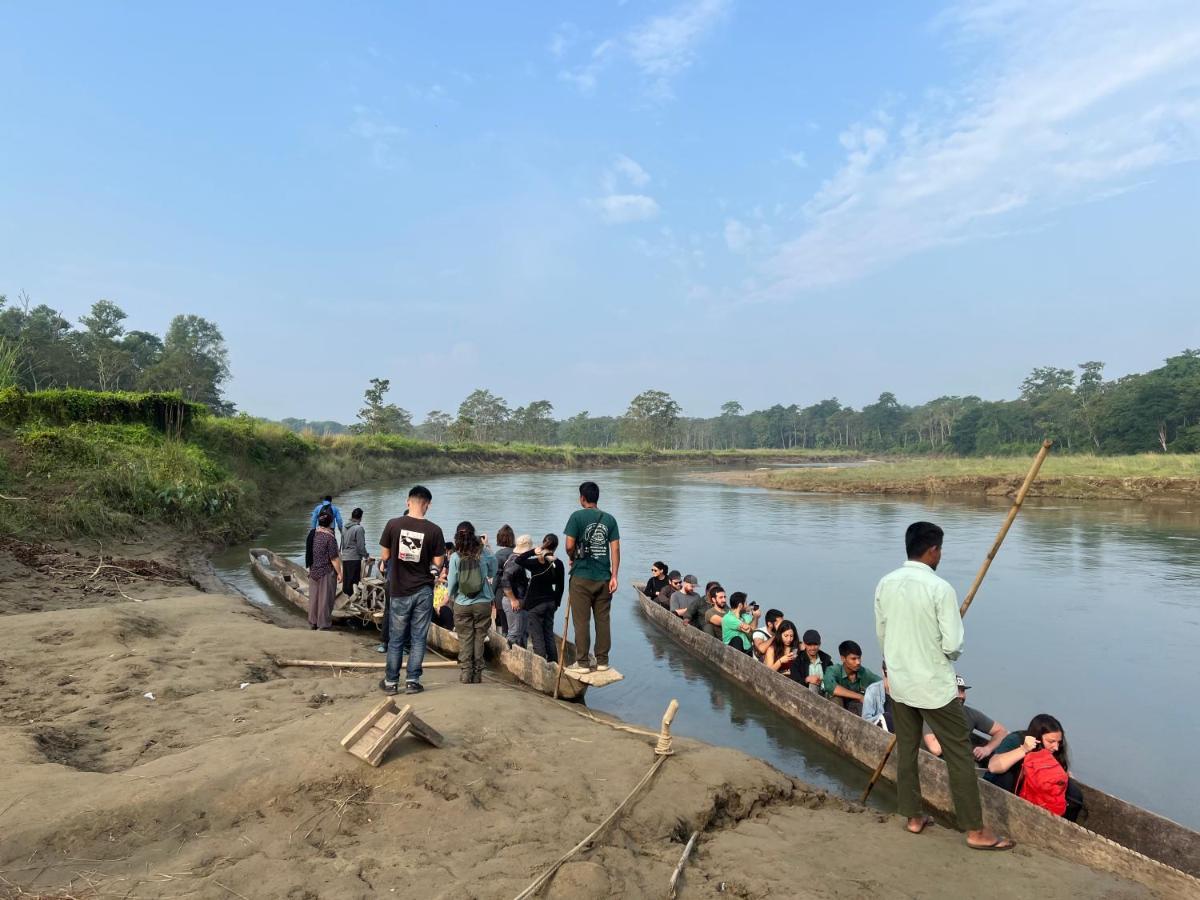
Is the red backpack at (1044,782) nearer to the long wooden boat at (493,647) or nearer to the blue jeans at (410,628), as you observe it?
the long wooden boat at (493,647)

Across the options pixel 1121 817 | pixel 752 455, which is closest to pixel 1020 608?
pixel 1121 817

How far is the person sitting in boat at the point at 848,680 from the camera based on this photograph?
269 inches

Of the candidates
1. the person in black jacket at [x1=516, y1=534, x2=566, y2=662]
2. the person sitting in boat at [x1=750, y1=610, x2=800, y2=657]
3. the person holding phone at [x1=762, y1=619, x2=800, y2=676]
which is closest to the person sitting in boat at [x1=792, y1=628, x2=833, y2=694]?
the person holding phone at [x1=762, y1=619, x2=800, y2=676]

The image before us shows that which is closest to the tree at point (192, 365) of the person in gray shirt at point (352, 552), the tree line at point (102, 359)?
the tree line at point (102, 359)

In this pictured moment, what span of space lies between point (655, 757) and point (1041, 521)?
2581 cm

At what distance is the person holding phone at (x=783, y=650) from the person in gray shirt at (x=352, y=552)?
5738 mm

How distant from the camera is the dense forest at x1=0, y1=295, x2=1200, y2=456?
139ft

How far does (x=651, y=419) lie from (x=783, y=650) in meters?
80.3

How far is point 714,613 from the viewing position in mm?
9781

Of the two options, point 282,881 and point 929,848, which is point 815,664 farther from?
point 282,881

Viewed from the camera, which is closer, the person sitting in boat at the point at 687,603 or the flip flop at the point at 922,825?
the flip flop at the point at 922,825

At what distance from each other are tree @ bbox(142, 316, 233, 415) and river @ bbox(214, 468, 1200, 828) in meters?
22.8

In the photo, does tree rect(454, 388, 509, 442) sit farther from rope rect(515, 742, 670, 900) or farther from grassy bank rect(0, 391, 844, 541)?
rope rect(515, 742, 670, 900)

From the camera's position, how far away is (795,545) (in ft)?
69.4
